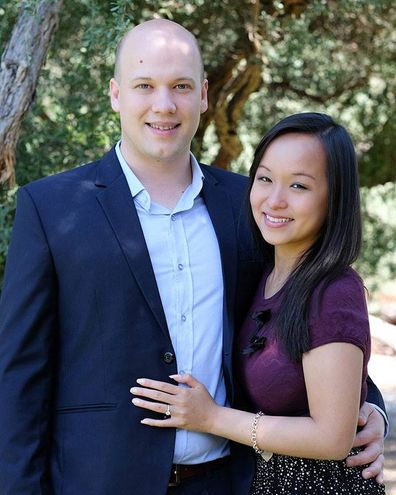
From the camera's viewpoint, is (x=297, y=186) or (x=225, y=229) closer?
(x=297, y=186)

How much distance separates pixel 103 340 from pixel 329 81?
6754 millimetres

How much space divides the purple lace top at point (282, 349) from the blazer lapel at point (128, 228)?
12.4 inches

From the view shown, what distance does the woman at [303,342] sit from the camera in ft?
9.14

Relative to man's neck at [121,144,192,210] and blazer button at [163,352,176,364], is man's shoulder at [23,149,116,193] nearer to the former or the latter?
man's neck at [121,144,192,210]

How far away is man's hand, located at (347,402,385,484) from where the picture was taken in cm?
298

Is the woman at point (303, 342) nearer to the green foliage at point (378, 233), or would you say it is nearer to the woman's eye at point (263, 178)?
the woman's eye at point (263, 178)

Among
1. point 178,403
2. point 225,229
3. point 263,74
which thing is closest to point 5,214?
point 225,229

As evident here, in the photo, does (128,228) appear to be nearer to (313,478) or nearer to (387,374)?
(313,478)

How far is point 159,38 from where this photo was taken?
3182 millimetres

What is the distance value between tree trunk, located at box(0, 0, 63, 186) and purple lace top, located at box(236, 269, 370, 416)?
218 cm

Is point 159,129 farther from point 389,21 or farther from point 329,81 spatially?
point 329,81

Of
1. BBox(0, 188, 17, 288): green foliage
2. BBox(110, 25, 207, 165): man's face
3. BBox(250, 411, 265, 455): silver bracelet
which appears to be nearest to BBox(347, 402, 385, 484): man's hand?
BBox(250, 411, 265, 455): silver bracelet

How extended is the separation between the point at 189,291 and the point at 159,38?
87cm

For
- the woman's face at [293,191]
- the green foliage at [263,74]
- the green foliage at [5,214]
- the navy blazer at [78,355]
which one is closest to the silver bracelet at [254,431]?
the navy blazer at [78,355]
